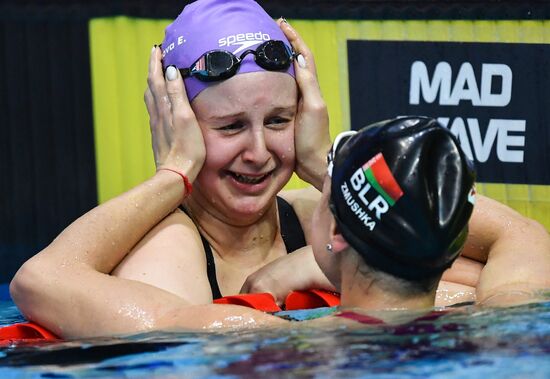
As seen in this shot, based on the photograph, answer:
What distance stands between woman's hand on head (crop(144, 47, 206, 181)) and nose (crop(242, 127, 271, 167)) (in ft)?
0.46

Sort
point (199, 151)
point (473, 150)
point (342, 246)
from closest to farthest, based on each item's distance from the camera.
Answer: point (342, 246), point (199, 151), point (473, 150)

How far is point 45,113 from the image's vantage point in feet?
18.7

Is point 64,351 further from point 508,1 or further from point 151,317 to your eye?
point 508,1

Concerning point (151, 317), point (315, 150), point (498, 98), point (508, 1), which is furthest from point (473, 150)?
point (151, 317)

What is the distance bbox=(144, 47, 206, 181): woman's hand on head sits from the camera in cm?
366

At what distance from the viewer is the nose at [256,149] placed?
3656mm

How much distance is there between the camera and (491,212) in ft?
12.1

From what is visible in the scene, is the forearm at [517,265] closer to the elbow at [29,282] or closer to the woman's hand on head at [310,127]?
the woman's hand on head at [310,127]

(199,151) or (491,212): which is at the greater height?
(199,151)

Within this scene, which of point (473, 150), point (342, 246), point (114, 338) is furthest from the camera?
point (473, 150)

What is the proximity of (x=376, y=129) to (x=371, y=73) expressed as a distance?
3142 mm

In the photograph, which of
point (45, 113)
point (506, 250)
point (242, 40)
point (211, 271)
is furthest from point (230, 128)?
point (45, 113)

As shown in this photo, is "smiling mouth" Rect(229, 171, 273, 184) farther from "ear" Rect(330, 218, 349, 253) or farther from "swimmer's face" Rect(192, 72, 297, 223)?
"ear" Rect(330, 218, 349, 253)

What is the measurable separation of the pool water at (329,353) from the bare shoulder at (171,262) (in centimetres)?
43
